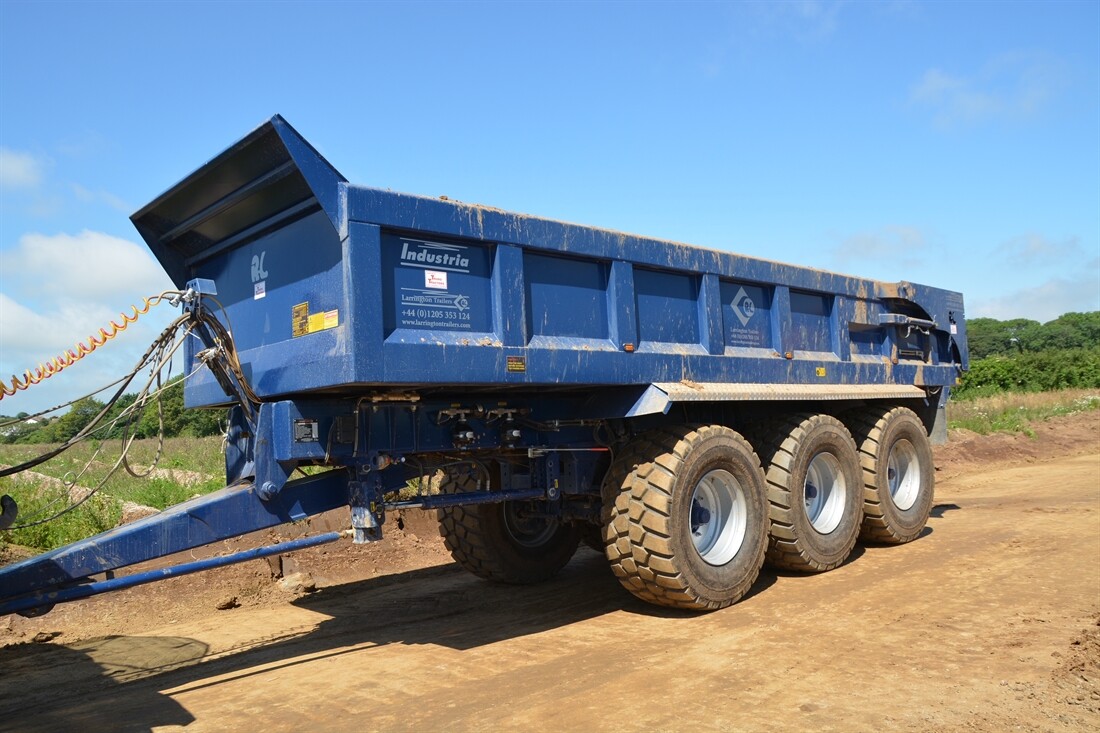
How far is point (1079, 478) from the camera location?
13.6 meters

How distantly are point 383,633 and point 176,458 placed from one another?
31.9 ft

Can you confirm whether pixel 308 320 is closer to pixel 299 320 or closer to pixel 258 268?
pixel 299 320

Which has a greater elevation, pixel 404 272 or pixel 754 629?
pixel 404 272

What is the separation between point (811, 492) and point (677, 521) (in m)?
2.30

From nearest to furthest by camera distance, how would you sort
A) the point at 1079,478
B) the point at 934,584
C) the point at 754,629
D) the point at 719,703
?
the point at 719,703
the point at 754,629
the point at 934,584
the point at 1079,478

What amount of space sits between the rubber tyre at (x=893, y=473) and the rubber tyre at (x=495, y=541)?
3.08m

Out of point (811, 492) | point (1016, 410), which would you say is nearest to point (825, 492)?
point (811, 492)

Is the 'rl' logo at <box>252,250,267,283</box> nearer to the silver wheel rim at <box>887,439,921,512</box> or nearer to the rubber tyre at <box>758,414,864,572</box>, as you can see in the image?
the rubber tyre at <box>758,414,864,572</box>

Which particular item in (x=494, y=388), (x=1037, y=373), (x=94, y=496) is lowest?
(x=94, y=496)

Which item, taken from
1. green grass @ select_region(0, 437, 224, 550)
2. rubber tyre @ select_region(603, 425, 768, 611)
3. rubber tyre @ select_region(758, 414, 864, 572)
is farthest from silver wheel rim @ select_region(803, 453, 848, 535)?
green grass @ select_region(0, 437, 224, 550)

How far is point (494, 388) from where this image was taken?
561 cm

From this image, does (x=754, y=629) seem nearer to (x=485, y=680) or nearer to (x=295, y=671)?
(x=485, y=680)

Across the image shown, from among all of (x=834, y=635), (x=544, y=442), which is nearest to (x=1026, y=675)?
(x=834, y=635)

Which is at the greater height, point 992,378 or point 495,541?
point 992,378
